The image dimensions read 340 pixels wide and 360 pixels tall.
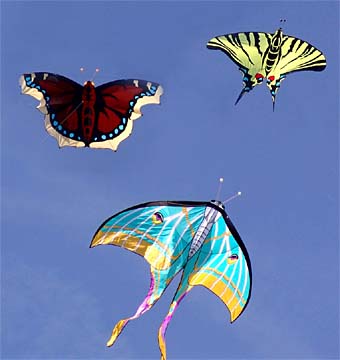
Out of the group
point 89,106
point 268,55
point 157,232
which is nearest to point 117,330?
point 157,232

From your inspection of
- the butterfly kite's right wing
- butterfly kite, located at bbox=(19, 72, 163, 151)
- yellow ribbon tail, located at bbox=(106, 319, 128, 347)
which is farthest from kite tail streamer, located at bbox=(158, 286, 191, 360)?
the butterfly kite's right wing

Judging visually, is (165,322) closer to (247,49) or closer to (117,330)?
(117,330)

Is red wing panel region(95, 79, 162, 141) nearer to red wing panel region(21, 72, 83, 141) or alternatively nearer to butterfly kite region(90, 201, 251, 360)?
red wing panel region(21, 72, 83, 141)

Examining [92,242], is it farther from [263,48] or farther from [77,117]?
[263,48]

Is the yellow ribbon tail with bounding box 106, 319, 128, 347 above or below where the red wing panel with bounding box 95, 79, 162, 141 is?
below

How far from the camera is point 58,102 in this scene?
91.8ft

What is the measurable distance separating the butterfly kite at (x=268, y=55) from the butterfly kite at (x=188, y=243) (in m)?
5.17

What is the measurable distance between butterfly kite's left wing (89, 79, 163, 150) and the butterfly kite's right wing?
2547 mm

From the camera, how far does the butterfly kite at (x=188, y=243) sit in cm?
2553

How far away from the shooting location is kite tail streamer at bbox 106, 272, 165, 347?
77.2 feet

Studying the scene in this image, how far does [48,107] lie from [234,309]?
809 cm

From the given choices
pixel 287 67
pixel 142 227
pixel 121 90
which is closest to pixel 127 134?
pixel 121 90

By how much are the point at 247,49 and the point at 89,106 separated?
5481 millimetres

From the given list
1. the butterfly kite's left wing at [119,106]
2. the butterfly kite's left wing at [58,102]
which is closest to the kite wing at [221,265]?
the butterfly kite's left wing at [119,106]
